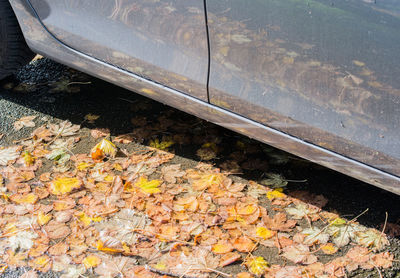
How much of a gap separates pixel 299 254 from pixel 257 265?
0.21 m

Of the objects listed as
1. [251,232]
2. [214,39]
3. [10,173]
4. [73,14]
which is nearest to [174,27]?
[214,39]

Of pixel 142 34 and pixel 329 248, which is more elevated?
pixel 142 34

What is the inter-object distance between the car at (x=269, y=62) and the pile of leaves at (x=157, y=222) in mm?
373

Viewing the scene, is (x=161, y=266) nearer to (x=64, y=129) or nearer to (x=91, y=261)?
(x=91, y=261)

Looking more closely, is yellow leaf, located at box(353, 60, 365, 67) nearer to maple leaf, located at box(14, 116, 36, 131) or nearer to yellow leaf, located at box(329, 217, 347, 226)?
yellow leaf, located at box(329, 217, 347, 226)

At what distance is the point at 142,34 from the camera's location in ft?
7.87

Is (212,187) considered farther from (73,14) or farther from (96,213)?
(73,14)

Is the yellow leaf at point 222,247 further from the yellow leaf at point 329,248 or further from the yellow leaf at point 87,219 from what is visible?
the yellow leaf at point 87,219

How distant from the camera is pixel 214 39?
2.20 meters

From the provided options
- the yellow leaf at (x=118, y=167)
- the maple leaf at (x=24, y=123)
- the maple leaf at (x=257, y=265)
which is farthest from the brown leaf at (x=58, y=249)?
the maple leaf at (x=24, y=123)

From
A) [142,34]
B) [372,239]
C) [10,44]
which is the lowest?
[372,239]

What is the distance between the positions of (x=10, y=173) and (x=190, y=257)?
1.15 meters

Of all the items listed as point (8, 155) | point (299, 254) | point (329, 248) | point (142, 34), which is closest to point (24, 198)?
point (8, 155)

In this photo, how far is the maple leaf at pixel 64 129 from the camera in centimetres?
302
